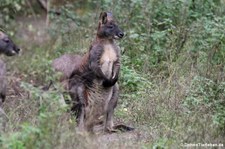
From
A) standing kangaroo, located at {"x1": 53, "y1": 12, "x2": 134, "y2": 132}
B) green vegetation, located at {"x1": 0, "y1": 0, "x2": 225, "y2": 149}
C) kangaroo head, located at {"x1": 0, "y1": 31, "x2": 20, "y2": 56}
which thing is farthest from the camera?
kangaroo head, located at {"x1": 0, "y1": 31, "x2": 20, "y2": 56}

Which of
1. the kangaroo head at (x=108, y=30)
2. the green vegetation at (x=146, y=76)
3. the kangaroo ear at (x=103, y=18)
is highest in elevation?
the kangaroo ear at (x=103, y=18)

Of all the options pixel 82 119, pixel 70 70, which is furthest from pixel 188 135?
pixel 70 70

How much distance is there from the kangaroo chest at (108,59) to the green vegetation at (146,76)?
0.65m

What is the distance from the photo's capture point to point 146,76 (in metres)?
11.6

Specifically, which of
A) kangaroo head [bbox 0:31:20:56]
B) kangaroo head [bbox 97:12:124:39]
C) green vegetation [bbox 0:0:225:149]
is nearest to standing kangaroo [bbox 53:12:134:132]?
kangaroo head [bbox 97:12:124:39]

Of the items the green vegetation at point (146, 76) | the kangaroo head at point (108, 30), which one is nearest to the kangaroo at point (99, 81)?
the kangaroo head at point (108, 30)

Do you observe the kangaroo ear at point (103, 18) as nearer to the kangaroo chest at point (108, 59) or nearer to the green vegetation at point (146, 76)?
the kangaroo chest at point (108, 59)

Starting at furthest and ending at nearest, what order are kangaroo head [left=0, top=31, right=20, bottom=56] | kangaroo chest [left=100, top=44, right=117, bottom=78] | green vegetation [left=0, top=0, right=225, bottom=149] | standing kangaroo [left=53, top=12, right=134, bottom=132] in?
kangaroo head [left=0, top=31, right=20, bottom=56]
kangaroo chest [left=100, top=44, right=117, bottom=78]
standing kangaroo [left=53, top=12, right=134, bottom=132]
green vegetation [left=0, top=0, right=225, bottom=149]

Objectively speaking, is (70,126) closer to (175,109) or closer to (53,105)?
(53,105)

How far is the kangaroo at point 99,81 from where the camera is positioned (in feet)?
32.7

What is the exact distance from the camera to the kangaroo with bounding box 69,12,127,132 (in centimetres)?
996

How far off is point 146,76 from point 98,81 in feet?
5.50

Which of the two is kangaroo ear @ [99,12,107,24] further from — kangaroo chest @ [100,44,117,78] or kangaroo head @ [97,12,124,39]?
kangaroo chest @ [100,44,117,78]

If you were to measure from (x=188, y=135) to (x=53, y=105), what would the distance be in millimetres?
1684
